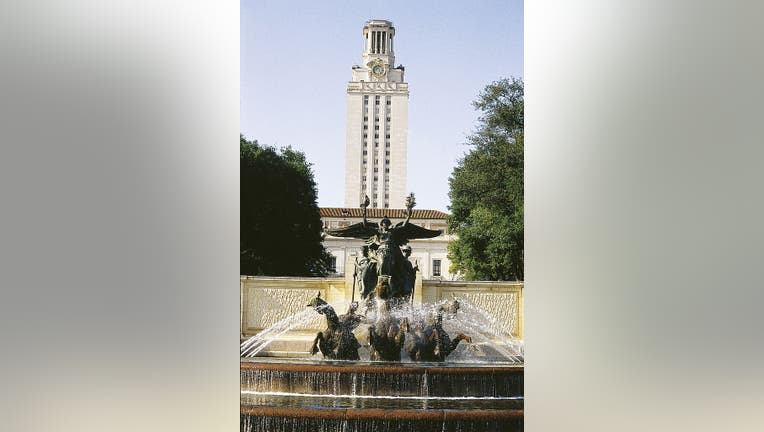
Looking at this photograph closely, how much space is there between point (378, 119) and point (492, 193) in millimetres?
4743

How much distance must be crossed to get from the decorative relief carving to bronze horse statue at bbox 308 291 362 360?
99.7 inches

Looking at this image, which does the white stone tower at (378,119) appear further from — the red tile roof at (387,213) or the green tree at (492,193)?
the green tree at (492,193)

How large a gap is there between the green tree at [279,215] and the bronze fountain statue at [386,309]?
20.4 ft

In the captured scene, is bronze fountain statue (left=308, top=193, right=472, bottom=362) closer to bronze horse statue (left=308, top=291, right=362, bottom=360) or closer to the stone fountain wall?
bronze horse statue (left=308, top=291, right=362, bottom=360)

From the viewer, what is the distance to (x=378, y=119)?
10664 mm

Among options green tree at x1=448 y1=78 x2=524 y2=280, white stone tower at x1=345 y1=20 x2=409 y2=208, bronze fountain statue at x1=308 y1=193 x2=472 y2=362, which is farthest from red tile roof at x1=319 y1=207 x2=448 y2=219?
bronze fountain statue at x1=308 y1=193 x2=472 y2=362

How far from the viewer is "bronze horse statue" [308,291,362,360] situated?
7.82m

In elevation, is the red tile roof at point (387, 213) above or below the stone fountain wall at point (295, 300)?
above

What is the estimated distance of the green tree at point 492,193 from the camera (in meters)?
14.0
